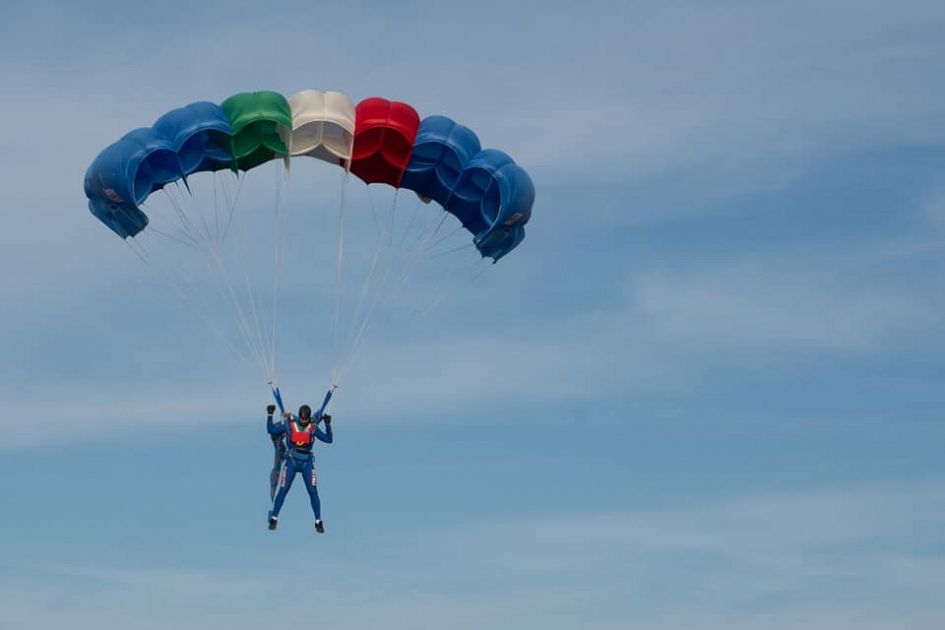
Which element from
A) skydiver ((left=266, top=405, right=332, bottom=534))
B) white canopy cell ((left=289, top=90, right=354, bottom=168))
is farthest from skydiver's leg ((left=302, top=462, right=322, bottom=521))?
white canopy cell ((left=289, top=90, right=354, bottom=168))

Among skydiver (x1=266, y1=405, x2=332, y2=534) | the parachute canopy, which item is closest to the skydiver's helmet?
skydiver (x1=266, y1=405, x2=332, y2=534)

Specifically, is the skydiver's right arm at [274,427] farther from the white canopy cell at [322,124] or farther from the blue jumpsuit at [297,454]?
the white canopy cell at [322,124]

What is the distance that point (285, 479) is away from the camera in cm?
3662

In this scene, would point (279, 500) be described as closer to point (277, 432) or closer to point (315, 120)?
point (277, 432)

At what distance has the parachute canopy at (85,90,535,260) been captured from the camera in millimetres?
36844

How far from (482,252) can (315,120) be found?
13.1 feet

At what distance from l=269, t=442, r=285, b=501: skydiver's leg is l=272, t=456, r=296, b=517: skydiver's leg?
4.5 inches

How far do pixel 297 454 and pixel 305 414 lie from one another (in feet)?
2.33

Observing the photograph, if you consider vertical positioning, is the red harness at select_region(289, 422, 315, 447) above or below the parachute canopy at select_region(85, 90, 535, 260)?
below

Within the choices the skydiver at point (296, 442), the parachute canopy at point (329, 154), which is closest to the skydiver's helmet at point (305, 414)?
the skydiver at point (296, 442)

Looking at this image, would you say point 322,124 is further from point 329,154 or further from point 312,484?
point 312,484

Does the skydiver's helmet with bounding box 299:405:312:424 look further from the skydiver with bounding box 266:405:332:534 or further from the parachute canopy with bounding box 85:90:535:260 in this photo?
the parachute canopy with bounding box 85:90:535:260

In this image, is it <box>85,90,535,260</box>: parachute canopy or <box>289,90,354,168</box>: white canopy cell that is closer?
<box>85,90,535,260</box>: parachute canopy

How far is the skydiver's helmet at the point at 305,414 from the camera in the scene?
120 ft
